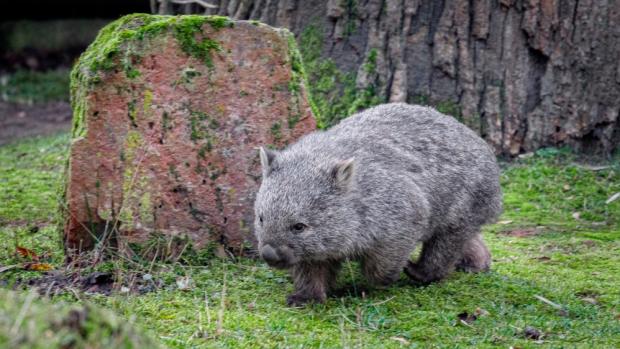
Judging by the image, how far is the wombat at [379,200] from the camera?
17.0 ft

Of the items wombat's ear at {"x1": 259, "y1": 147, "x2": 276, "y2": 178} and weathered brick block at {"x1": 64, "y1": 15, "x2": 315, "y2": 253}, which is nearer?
wombat's ear at {"x1": 259, "y1": 147, "x2": 276, "y2": 178}

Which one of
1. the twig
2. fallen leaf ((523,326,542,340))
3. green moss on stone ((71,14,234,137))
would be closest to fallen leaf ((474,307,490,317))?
fallen leaf ((523,326,542,340))

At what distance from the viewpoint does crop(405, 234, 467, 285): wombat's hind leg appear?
586 centimetres

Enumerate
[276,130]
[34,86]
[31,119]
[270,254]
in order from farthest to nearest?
[34,86], [31,119], [276,130], [270,254]

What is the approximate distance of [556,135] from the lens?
8.48 m

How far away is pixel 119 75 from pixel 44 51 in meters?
10.6

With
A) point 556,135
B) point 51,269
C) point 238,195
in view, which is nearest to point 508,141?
point 556,135

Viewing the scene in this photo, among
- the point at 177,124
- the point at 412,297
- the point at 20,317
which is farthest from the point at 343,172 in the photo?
the point at 20,317

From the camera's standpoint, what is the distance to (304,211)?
5.14 metres

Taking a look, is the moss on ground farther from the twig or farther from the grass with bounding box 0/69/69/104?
the grass with bounding box 0/69/69/104

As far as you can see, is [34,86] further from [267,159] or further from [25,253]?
[267,159]

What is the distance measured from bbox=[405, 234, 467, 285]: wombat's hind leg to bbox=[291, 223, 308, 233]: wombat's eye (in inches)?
41.5

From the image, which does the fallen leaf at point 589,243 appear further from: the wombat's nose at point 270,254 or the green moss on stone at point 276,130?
the wombat's nose at point 270,254

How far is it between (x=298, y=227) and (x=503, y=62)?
13.0ft
